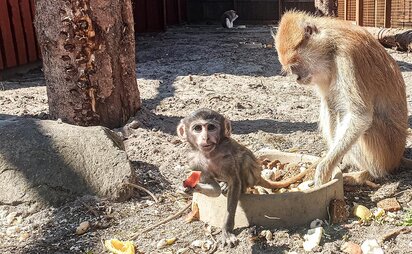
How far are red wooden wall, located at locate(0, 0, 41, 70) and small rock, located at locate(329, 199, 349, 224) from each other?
27.8 feet

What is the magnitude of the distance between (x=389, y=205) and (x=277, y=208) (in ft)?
3.07

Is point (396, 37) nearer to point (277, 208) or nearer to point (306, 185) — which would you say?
point (306, 185)

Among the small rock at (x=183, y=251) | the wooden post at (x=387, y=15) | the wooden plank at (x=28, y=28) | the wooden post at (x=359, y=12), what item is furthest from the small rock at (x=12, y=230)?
the wooden post at (x=359, y=12)

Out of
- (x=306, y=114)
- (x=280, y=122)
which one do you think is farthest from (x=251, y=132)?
(x=306, y=114)

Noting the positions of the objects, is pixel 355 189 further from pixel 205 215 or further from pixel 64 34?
pixel 64 34

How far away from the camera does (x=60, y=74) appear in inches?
218

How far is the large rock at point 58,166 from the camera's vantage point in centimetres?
415

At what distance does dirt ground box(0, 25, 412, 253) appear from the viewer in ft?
11.5

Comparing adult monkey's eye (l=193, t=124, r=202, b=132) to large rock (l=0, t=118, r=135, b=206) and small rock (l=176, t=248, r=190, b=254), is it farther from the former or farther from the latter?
large rock (l=0, t=118, r=135, b=206)

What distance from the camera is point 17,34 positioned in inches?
431

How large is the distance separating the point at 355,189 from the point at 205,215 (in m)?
1.36

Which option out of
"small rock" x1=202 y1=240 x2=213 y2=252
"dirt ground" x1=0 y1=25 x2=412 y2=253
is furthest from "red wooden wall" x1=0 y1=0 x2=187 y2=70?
"small rock" x1=202 y1=240 x2=213 y2=252

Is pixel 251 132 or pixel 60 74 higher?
pixel 60 74

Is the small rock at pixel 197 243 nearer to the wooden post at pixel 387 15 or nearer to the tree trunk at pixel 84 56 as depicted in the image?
the tree trunk at pixel 84 56
